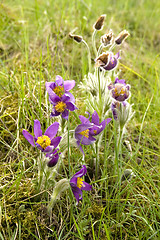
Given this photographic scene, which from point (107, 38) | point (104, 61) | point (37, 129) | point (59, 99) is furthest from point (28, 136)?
point (107, 38)

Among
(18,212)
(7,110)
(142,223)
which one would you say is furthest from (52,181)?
(7,110)

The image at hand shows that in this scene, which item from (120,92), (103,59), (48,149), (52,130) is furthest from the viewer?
(120,92)

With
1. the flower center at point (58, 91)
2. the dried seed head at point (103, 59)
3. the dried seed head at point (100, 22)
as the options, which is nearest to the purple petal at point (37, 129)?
the flower center at point (58, 91)

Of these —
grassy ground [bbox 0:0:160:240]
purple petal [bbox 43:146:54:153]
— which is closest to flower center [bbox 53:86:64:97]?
grassy ground [bbox 0:0:160:240]

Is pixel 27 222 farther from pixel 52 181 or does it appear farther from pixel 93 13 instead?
pixel 93 13

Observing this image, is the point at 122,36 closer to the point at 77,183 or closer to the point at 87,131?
the point at 87,131

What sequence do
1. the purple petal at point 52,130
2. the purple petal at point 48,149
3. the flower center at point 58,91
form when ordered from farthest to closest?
the flower center at point 58,91, the purple petal at point 52,130, the purple petal at point 48,149

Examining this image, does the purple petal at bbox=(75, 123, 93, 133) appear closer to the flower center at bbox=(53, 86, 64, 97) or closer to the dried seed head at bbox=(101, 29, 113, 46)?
the flower center at bbox=(53, 86, 64, 97)

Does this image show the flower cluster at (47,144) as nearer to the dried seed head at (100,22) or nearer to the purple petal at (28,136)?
the purple petal at (28,136)

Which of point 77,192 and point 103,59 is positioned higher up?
point 103,59

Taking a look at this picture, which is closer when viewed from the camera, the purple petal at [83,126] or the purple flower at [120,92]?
the purple petal at [83,126]
